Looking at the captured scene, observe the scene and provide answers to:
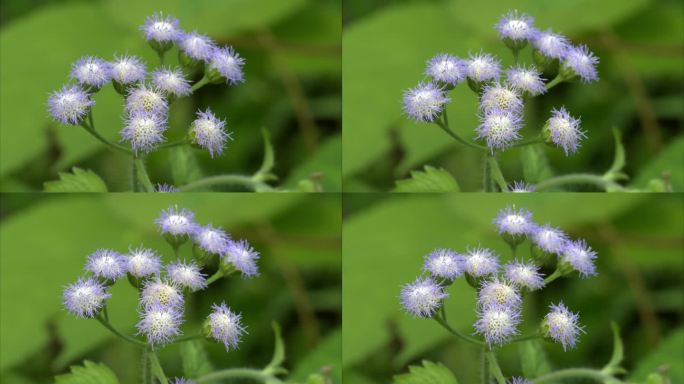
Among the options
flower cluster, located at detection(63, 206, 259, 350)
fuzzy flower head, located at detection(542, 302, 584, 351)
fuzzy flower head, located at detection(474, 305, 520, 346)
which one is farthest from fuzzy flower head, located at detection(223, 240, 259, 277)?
fuzzy flower head, located at detection(542, 302, 584, 351)

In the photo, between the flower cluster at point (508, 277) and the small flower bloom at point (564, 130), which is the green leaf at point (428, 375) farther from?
the small flower bloom at point (564, 130)

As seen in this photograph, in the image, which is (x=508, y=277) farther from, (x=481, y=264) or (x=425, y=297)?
(x=425, y=297)

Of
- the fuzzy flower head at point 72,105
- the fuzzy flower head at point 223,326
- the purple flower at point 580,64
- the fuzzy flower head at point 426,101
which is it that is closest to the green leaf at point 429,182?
the fuzzy flower head at point 426,101

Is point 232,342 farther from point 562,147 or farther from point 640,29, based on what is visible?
point 640,29

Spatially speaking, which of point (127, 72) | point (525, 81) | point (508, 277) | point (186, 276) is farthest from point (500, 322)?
point (127, 72)

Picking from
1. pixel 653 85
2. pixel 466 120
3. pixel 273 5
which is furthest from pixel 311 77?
pixel 653 85

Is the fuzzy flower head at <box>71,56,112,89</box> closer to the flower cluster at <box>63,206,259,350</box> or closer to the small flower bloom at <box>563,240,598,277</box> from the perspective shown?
the flower cluster at <box>63,206,259,350</box>
